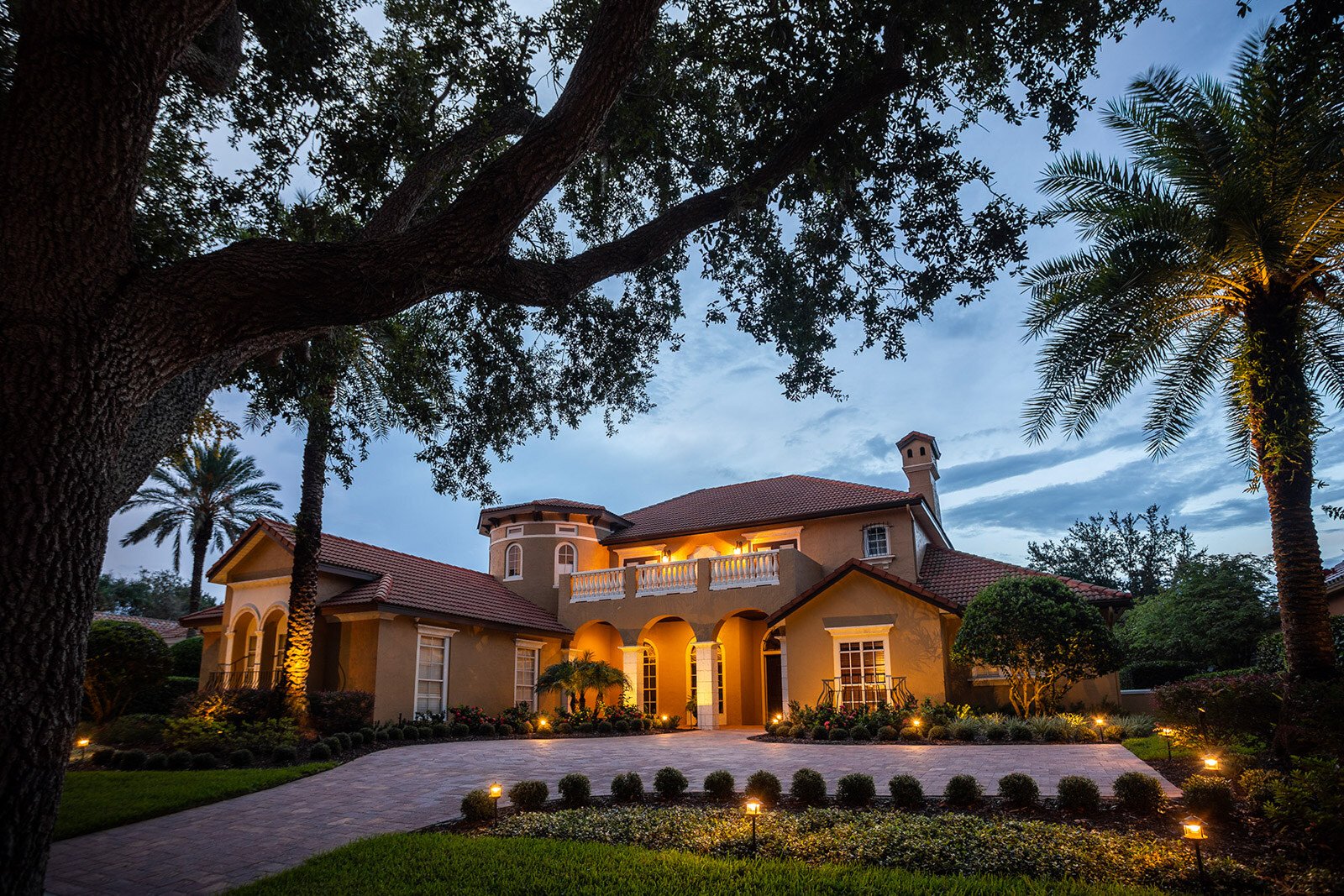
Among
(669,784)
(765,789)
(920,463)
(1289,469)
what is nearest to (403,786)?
(669,784)

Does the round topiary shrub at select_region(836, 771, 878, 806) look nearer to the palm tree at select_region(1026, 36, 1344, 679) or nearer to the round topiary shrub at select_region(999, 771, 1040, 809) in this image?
the round topiary shrub at select_region(999, 771, 1040, 809)

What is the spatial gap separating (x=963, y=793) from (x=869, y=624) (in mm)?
10916

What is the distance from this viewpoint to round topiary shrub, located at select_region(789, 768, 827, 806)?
8.08m

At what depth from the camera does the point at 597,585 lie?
2320 centimetres

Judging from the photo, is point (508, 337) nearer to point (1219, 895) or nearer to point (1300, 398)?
point (1219, 895)

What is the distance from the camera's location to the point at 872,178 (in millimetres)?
9367

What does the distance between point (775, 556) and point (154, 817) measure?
49.1ft

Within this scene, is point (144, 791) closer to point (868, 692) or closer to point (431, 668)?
point (431, 668)

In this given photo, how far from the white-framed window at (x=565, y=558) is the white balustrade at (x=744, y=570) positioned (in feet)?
17.0

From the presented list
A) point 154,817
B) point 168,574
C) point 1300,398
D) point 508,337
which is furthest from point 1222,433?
point 168,574

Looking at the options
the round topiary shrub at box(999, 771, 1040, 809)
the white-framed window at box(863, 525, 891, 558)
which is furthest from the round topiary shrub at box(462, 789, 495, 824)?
the white-framed window at box(863, 525, 891, 558)

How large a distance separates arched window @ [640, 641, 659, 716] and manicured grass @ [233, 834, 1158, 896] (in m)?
17.2

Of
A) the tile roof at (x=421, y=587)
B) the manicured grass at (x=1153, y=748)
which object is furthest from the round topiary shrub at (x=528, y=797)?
the tile roof at (x=421, y=587)

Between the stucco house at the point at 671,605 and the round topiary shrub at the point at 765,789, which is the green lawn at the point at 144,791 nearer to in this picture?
the round topiary shrub at the point at 765,789
